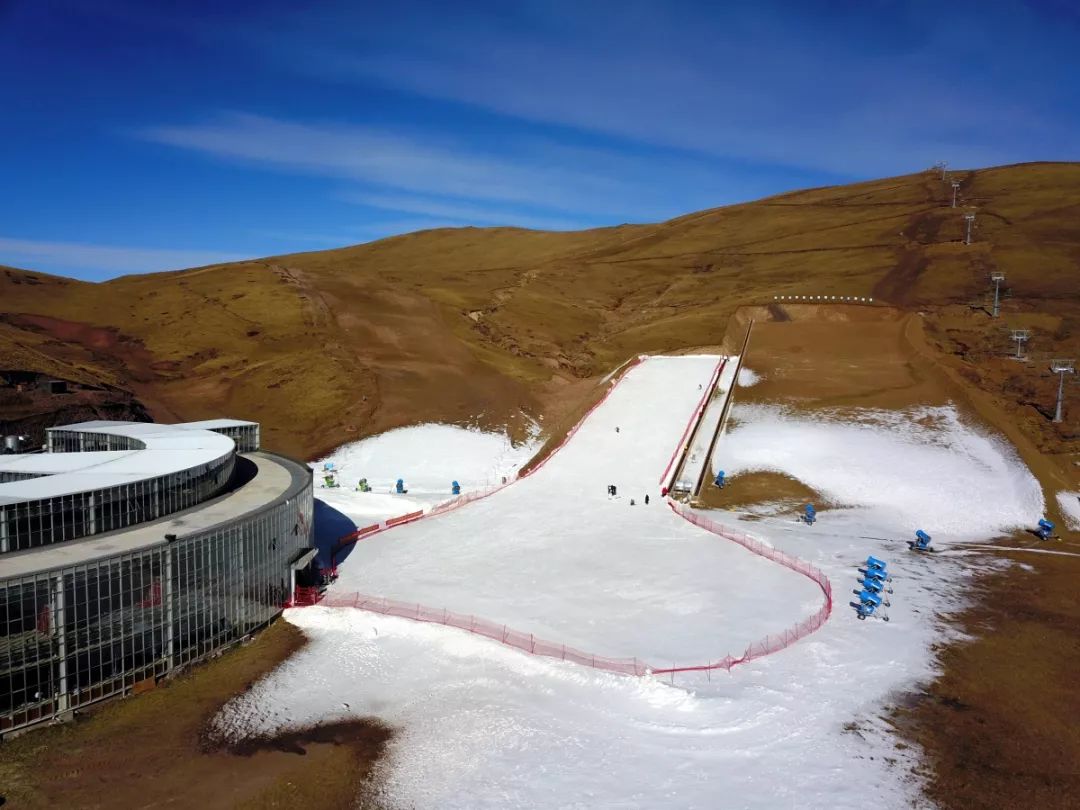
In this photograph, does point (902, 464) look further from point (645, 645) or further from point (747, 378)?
point (645, 645)

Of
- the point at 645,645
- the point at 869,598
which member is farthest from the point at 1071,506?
the point at 645,645

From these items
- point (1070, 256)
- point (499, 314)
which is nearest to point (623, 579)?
point (499, 314)

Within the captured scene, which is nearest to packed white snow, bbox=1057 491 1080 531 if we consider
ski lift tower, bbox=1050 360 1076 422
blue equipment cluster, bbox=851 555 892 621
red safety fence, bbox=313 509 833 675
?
ski lift tower, bbox=1050 360 1076 422

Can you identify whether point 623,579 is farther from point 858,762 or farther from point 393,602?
point 858,762

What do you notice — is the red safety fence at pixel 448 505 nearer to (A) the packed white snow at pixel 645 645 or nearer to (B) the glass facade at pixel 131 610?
(A) the packed white snow at pixel 645 645

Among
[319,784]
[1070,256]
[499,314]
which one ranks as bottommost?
[319,784]

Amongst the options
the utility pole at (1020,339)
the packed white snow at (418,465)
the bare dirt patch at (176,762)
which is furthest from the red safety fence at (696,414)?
the bare dirt patch at (176,762)
